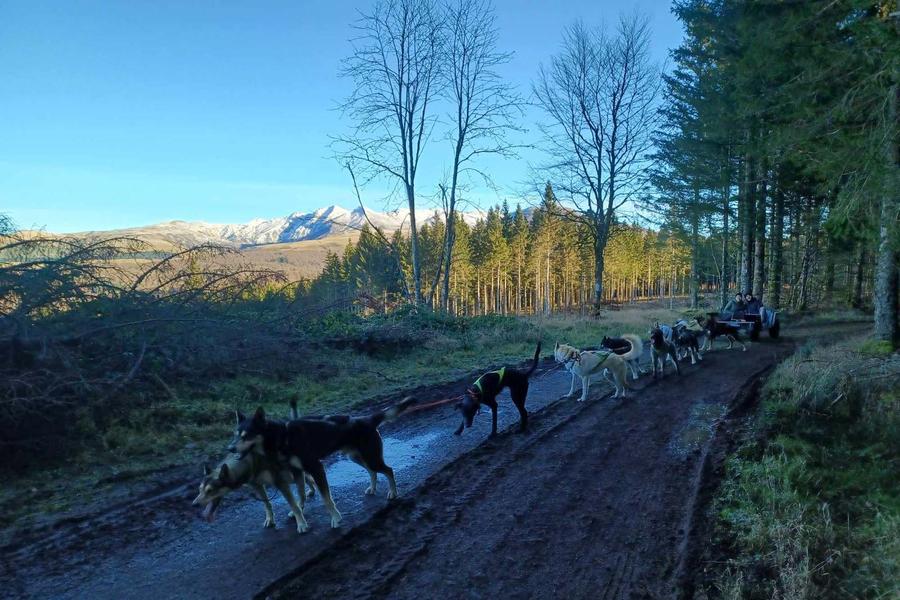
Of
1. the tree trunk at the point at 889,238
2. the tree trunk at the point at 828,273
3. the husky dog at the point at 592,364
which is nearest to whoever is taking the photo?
the tree trunk at the point at 889,238

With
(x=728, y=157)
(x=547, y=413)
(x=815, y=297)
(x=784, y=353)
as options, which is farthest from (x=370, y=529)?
(x=815, y=297)

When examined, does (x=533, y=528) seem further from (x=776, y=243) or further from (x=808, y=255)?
Result: (x=808, y=255)

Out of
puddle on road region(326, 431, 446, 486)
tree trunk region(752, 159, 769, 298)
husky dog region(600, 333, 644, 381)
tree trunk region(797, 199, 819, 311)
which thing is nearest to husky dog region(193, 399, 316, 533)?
puddle on road region(326, 431, 446, 486)

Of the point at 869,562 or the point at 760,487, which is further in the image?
the point at 760,487

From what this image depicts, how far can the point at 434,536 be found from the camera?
14.7ft

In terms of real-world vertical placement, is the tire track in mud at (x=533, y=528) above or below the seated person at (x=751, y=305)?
below

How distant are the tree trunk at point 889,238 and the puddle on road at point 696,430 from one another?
4627 mm

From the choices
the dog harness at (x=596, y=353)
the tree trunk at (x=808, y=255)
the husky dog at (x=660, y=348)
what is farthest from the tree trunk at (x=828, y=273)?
the dog harness at (x=596, y=353)

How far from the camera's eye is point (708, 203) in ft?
76.0

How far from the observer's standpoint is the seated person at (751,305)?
17.5 metres

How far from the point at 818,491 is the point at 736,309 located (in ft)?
46.0

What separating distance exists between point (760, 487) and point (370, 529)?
12.7 ft

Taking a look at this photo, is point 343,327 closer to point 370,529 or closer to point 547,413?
point 547,413

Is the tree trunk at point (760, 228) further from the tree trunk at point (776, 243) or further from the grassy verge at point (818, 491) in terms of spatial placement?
the grassy verge at point (818, 491)
